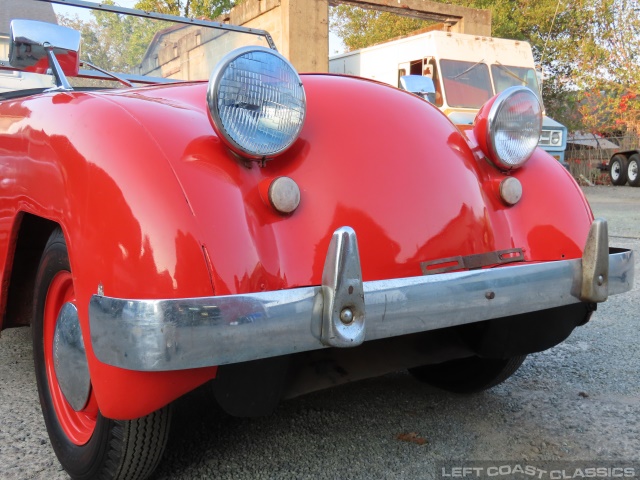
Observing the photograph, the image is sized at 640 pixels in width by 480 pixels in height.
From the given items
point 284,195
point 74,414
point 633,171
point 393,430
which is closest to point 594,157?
point 633,171

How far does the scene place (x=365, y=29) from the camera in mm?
24688

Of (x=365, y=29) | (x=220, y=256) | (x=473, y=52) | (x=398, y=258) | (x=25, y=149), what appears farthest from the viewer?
(x=365, y=29)

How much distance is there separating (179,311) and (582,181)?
57.8ft

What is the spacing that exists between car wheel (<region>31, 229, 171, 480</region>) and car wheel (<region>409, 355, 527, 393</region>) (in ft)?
4.04

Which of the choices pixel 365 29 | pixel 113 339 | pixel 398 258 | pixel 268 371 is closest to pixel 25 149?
pixel 113 339

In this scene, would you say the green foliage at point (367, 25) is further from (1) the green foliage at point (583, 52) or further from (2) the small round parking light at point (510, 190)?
(2) the small round parking light at point (510, 190)

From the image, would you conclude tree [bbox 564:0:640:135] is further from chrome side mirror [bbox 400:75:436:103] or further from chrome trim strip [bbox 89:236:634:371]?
chrome trim strip [bbox 89:236:634:371]

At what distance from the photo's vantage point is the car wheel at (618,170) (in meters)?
15.8

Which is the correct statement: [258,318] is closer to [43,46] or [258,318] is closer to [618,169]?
[43,46]

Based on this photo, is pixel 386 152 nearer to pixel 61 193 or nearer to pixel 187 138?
pixel 187 138

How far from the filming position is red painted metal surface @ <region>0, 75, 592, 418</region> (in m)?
1.40

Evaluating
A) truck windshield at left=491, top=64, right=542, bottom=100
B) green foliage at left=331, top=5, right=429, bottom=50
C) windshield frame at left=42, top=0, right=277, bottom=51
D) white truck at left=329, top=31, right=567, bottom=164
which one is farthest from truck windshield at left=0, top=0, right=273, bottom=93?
green foliage at left=331, top=5, right=429, bottom=50

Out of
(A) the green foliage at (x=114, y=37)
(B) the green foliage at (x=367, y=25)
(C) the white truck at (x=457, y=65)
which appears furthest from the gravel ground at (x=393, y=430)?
(B) the green foliage at (x=367, y=25)

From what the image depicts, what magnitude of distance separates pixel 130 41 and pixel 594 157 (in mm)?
17201
